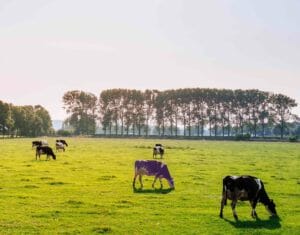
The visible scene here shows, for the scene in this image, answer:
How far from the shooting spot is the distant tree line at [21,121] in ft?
438

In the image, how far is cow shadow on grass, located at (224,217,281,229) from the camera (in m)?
16.2

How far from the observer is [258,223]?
16672 mm

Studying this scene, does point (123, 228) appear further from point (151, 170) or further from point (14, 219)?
point (151, 170)

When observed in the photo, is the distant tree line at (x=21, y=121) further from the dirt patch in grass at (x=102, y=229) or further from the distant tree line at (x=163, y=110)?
the dirt patch in grass at (x=102, y=229)

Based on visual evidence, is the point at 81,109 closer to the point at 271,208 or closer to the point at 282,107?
the point at 282,107

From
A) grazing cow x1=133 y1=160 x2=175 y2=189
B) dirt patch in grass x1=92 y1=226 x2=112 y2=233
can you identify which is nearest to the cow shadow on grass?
dirt patch in grass x1=92 y1=226 x2=112 y2=233

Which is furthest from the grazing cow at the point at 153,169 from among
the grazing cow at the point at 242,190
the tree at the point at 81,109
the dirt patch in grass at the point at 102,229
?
the tree at the point at 81,109

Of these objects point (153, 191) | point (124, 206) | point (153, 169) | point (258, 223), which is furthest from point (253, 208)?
point (153, 169)

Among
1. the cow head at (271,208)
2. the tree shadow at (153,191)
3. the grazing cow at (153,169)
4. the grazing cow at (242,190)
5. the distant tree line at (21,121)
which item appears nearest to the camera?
the grazing cow at (242,190)

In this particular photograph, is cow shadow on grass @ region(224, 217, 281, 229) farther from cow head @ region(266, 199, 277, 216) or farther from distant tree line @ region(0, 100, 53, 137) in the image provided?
distant tree line @ region(0, 100, 53, 137)

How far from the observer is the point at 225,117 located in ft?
557

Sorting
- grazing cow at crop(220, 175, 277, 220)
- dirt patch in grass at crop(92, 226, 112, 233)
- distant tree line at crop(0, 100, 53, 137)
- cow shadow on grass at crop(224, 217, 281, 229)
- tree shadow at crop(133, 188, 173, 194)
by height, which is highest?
distant tree line at crop(0, 100, 53, 137)

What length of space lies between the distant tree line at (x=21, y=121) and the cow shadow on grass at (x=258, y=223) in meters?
125

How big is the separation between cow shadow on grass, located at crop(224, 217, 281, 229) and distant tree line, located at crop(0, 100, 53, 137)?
125482mm
